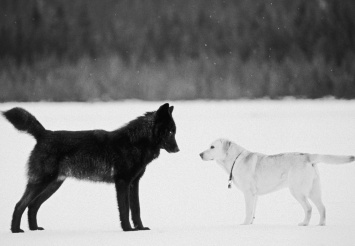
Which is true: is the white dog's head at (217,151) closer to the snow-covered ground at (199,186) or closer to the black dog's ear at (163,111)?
the snow-covered ground at (199,186)

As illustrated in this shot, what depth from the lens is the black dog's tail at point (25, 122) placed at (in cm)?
394

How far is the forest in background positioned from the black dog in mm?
1027

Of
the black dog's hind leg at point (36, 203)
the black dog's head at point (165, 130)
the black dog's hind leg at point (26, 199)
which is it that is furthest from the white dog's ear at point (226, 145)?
the black dog's hind leg at point (26, 199)

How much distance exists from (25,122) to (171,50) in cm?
169

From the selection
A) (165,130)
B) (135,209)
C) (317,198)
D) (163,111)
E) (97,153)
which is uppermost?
(163,111)

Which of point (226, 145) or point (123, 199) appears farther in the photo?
point (226, 145)

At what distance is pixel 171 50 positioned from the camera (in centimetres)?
510

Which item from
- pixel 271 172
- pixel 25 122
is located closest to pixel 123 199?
pixel 25 122

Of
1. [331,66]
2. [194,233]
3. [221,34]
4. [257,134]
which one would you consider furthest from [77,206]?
[331,66]

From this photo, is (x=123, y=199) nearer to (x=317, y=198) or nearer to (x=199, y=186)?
(x=199, y=186)

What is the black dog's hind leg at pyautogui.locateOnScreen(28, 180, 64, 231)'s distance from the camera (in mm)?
4082

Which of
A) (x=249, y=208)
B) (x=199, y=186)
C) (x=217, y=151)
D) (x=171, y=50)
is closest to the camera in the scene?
(x=249, y=208)

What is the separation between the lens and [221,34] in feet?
17.0

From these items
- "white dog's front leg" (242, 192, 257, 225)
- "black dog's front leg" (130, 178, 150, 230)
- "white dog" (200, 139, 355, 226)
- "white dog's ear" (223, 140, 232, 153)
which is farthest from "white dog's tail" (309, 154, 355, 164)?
"black dog's front leg" (130, 178, 150, 230)
